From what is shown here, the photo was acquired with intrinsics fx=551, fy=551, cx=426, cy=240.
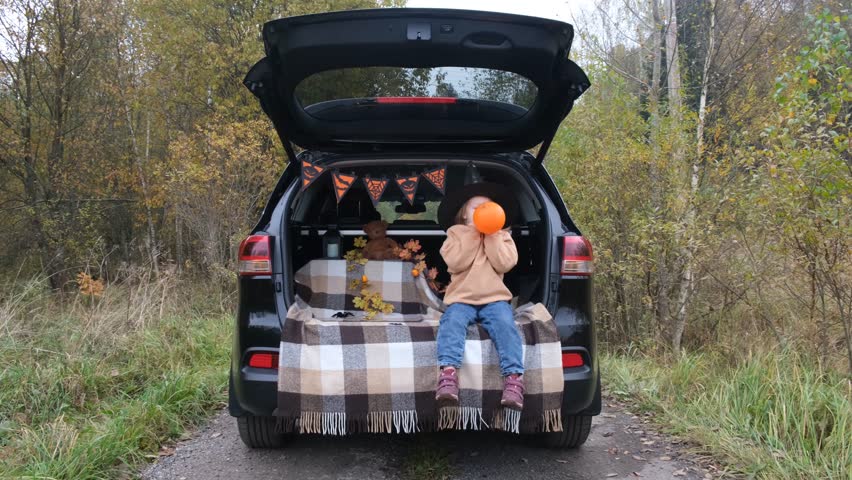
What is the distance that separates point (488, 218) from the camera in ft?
8.91

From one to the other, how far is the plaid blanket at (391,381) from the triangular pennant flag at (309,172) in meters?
0.77

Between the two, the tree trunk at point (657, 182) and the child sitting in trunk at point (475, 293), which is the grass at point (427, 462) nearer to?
the child sitting in trunk at point (475, 293)

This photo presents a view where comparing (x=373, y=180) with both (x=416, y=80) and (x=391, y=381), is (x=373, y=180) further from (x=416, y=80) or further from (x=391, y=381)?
(x=391, y=381)

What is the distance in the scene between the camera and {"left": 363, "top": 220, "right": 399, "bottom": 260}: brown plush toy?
3561mm

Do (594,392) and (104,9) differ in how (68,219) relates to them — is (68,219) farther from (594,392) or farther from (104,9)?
(594,392)

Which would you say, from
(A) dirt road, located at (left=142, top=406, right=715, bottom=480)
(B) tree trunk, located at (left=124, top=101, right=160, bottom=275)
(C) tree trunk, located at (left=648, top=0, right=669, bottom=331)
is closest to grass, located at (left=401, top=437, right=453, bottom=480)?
(A) dirt road, located at (left=142, top=406, right=715, bottom=480)

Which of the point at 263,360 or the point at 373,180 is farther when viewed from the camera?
the point at 373,180

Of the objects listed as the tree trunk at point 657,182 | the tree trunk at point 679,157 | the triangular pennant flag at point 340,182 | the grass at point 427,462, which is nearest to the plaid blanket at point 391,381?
the grass at point 427,462

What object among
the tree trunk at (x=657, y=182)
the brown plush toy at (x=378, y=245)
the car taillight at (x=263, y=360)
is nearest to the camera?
the car taillight at (x=263, y=360)

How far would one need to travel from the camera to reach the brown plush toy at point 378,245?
3.56 meters

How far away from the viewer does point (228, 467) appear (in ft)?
9.39

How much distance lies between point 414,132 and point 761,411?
2.56 meters

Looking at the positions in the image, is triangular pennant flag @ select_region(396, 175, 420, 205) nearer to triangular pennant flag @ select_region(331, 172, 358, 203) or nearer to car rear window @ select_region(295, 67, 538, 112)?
triangular pennant flag @ select_region(331, 172, 358, 203)

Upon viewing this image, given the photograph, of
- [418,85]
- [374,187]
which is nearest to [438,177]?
[374,187]
